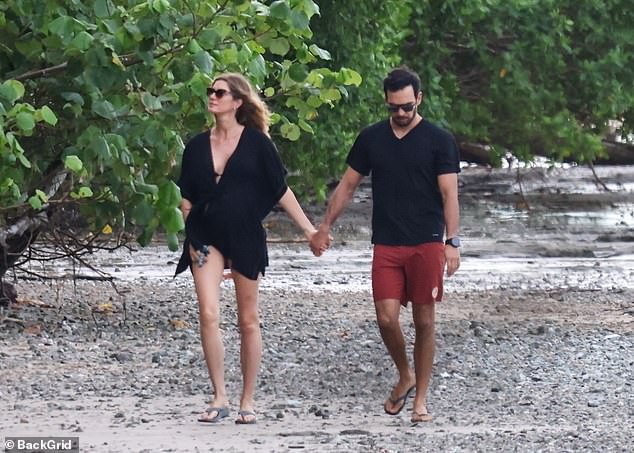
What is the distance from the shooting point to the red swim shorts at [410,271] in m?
8.96

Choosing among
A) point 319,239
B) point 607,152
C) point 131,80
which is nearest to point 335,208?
point 319,239

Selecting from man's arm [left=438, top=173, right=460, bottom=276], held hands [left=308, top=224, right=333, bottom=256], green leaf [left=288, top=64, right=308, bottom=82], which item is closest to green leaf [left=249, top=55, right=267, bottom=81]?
green leaf [left=288, top=64, right=308, bottom=82]

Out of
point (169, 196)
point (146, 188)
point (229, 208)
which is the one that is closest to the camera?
point (229, 208)

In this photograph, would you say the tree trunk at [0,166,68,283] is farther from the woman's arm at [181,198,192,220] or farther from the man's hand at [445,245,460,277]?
the man's hand at [445,245,460,277]

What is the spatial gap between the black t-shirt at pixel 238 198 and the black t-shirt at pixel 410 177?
0.53m

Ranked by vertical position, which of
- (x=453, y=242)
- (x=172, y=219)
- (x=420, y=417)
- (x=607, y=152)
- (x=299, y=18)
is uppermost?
(x=299, y=18)

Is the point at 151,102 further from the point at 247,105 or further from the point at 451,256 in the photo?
the point at 451,256

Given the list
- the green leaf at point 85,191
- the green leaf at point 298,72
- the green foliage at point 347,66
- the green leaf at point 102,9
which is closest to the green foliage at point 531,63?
the green foliage at point 347,66

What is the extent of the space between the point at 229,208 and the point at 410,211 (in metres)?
0.94

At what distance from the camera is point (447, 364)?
36.7ft

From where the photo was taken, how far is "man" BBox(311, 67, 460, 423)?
29.1 ft

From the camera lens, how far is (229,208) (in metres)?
8.76

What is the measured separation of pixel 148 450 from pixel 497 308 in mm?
7485

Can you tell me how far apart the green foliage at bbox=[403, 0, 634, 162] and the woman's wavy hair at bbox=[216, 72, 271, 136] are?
15.2m
